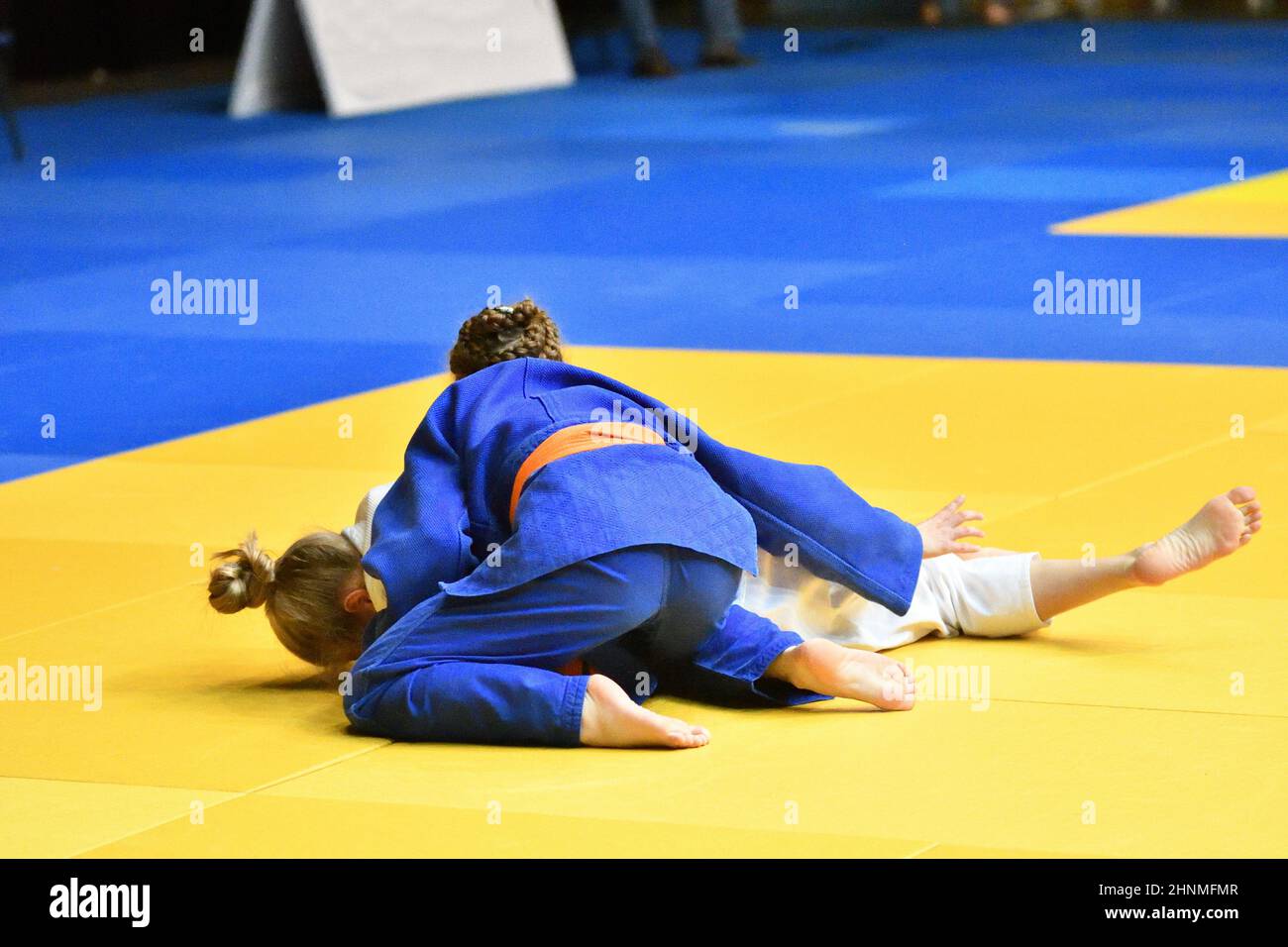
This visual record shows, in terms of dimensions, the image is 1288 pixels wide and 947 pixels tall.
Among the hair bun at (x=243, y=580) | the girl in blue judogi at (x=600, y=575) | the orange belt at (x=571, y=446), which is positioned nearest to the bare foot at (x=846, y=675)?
the girl in blue judogi at (x=600, y=575)

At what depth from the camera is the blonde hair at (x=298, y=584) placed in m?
4.60

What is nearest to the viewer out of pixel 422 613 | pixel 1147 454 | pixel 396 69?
pixel 422 613

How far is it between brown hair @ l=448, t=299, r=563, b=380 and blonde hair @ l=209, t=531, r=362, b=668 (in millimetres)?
547

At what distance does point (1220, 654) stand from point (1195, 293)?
5083 millimetres

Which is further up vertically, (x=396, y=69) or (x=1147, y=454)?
(x=396, y=69)

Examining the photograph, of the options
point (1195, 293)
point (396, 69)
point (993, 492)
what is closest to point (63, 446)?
point (993, 492)

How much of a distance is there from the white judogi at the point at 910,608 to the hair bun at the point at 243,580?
0.20 meters

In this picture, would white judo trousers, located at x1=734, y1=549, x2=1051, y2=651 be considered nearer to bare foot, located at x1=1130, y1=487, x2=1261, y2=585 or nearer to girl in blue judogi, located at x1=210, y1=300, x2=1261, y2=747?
girl in blue judogi, located at x1=210, y1=300, x2=1261, y2=747

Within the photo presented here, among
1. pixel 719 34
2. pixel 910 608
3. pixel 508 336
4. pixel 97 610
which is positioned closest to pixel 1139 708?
pixel 910 608

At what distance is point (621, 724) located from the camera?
4.23 meters

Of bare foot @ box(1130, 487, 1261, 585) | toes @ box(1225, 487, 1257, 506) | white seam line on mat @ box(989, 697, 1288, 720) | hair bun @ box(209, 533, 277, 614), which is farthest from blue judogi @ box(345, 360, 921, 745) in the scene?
toes @ box(1225, 487, 1257, 506)

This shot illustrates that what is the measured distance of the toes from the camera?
465 centimetres

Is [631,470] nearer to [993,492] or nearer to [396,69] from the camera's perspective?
[993,492]

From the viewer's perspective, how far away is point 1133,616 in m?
5.11
